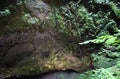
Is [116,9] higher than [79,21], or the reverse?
[116,9]

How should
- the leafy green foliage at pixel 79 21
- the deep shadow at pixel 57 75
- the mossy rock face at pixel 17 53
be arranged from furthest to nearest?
the leafy green foliage at pixel 79 21
the deep shadow at pixel 57 75
the mossy rock face at pixel 17 53

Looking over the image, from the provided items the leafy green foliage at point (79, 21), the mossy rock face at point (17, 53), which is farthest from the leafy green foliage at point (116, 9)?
the mossy rock face at point (17, 53)

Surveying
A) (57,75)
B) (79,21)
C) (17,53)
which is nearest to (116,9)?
(79,21)

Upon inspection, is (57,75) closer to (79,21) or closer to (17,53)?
(17,53)

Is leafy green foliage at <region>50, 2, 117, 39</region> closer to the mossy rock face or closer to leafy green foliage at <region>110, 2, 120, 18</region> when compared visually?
leafy green foliage at <region>110, 2, 120, 18</region>

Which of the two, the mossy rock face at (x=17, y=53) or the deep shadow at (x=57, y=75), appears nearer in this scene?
the mossy rock face at (x=17, y=53)

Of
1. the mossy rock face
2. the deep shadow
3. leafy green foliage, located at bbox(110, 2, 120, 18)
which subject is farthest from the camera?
→ leafy green foliage, located at bbox(110, 2, 120, 18)

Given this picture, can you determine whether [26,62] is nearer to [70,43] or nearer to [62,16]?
[70,43]

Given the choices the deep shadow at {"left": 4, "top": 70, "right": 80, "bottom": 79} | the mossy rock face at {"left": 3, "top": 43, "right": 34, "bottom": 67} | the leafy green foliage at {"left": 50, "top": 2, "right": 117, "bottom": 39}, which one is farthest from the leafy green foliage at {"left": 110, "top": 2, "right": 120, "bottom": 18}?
the mossy rock face at {"left": 3, "top": 43, "right": 34, "bottom": 67}

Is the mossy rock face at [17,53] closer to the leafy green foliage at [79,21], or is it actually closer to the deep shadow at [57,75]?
the deep shadow at [57,75]

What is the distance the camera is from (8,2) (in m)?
5.22

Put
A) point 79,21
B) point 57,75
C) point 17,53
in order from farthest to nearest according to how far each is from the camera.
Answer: point 79,21 < point 57,75 < point 17,53

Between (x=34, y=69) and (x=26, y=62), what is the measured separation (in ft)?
0.78

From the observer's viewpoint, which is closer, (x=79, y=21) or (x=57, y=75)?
(x=57, y=75)
